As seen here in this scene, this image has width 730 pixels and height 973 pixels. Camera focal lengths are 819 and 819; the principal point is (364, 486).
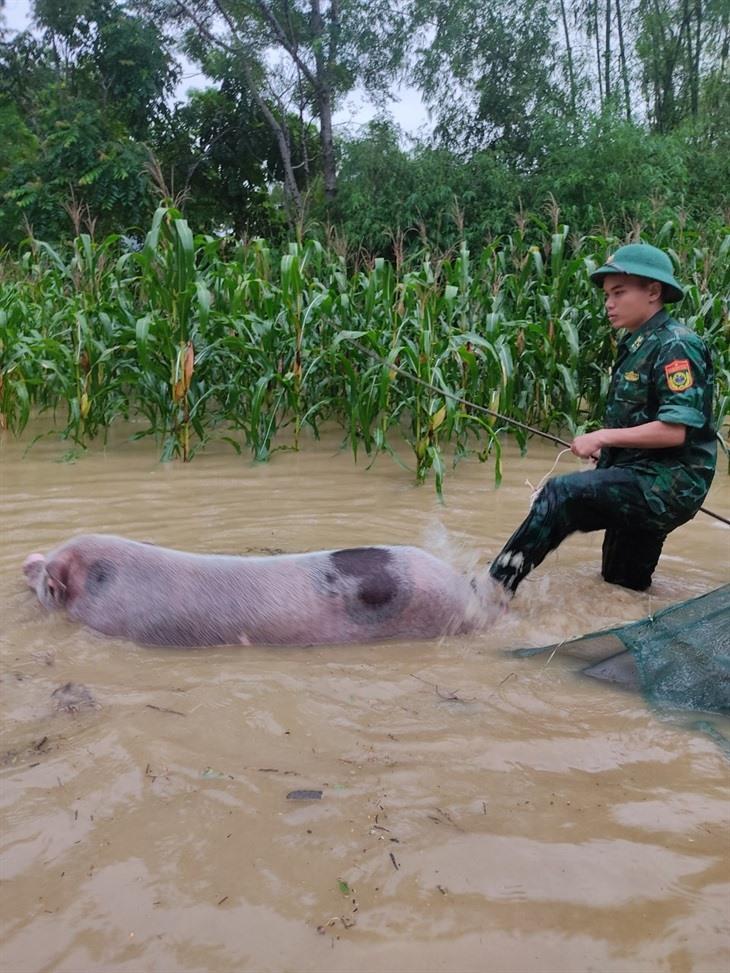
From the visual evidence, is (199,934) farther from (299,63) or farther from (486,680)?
(299,63)

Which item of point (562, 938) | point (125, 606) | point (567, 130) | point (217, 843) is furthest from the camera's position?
point (567, 130)

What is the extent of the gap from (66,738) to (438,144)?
15969mm

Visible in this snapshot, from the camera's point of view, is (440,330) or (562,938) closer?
(562,938)

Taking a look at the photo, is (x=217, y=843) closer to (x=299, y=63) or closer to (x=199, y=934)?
(x=199, y=934)

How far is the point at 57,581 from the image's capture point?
270cm

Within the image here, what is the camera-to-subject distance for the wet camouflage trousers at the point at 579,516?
9.65ft

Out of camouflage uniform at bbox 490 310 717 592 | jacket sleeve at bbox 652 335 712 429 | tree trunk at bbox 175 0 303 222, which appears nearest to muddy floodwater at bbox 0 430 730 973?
camouflage uniform at bbox 490 310 717 592

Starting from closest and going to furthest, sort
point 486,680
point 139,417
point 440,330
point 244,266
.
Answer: point 486,680, point 440,330, point 244,266, point 139,417

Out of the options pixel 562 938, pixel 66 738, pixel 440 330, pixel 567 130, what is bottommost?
pixel 562 938

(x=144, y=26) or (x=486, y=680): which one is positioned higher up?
(x=144, y=26)

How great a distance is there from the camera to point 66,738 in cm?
193

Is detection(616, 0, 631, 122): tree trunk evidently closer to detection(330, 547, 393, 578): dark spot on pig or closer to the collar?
the collar

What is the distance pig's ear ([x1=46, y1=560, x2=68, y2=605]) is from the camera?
2.70 metres

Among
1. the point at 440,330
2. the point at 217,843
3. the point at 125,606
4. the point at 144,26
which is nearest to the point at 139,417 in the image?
the point at 440,330
